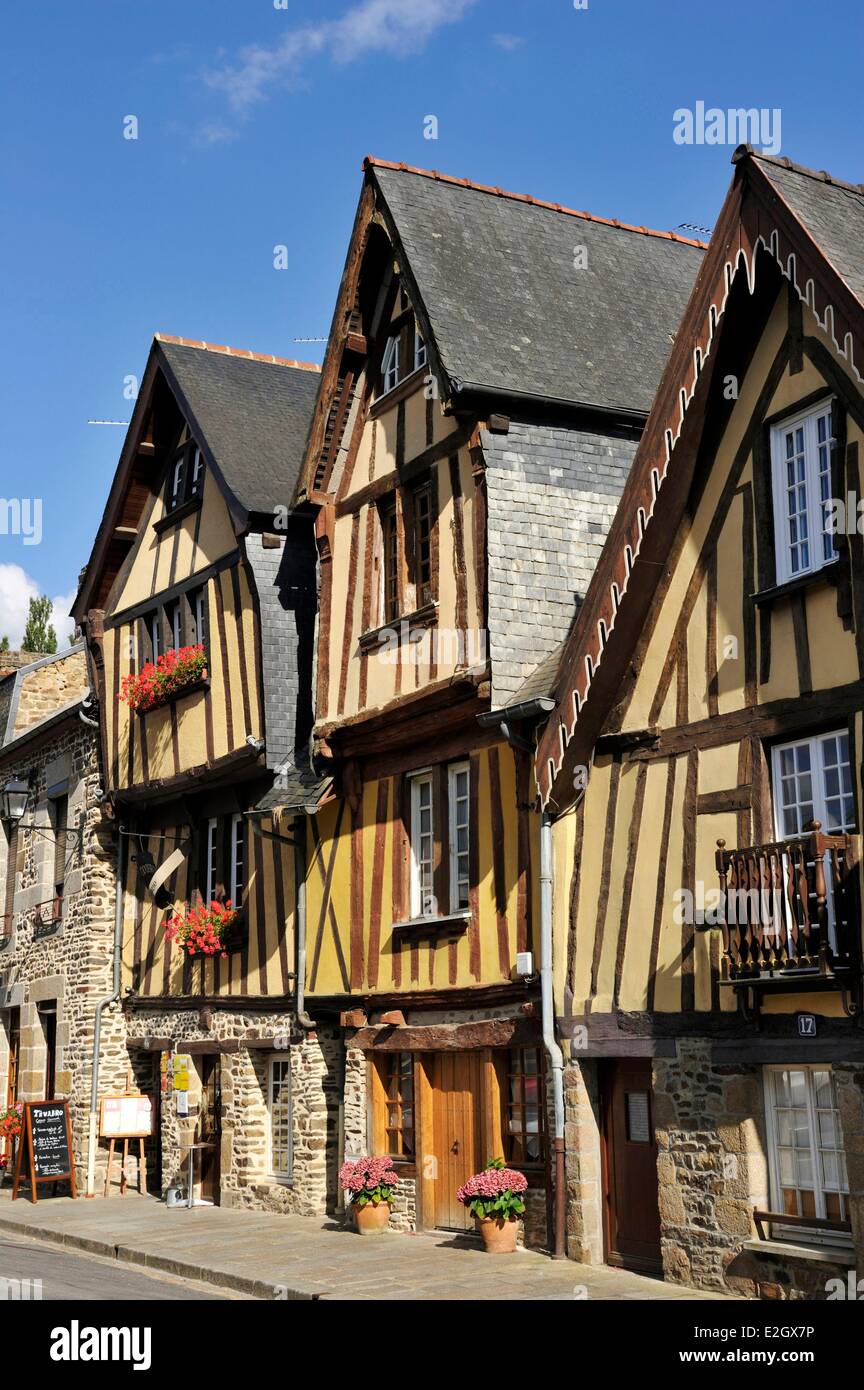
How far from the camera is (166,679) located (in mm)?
18500

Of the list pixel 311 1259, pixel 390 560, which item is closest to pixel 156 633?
pixel 390 560

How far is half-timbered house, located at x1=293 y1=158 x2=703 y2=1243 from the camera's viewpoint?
1337 centimetres

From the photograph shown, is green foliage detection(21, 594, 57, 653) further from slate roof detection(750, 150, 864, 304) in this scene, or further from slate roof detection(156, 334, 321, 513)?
slate roof detection(750, 150, 864, 304)

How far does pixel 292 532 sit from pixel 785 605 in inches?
296

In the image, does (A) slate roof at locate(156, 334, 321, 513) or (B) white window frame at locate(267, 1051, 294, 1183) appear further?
(A) slate roof at locate(156, 334, 321, 513)

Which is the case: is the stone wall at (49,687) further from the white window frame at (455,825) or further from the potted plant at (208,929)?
the white window frame at (455,825)

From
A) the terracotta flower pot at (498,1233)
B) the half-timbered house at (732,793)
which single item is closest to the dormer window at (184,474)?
the half-timbered house at (732,793)

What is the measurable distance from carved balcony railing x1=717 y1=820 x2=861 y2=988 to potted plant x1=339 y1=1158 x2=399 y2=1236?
5031mm

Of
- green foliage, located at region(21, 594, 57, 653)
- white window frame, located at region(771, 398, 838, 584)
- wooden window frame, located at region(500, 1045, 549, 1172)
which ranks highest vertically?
green foliage, located at region(21, 594, 57, 653)

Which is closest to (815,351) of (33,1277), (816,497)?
(816,497)

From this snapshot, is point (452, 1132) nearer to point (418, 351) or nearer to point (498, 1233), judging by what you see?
point (498, 1233)

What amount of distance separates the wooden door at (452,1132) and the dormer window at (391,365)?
6396 mm

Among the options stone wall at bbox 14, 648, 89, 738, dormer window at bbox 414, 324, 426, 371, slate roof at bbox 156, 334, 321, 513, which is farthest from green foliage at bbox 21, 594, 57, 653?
dormer window at bbox 414, 324, 426, 371

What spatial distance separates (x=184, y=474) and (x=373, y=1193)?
914cm
